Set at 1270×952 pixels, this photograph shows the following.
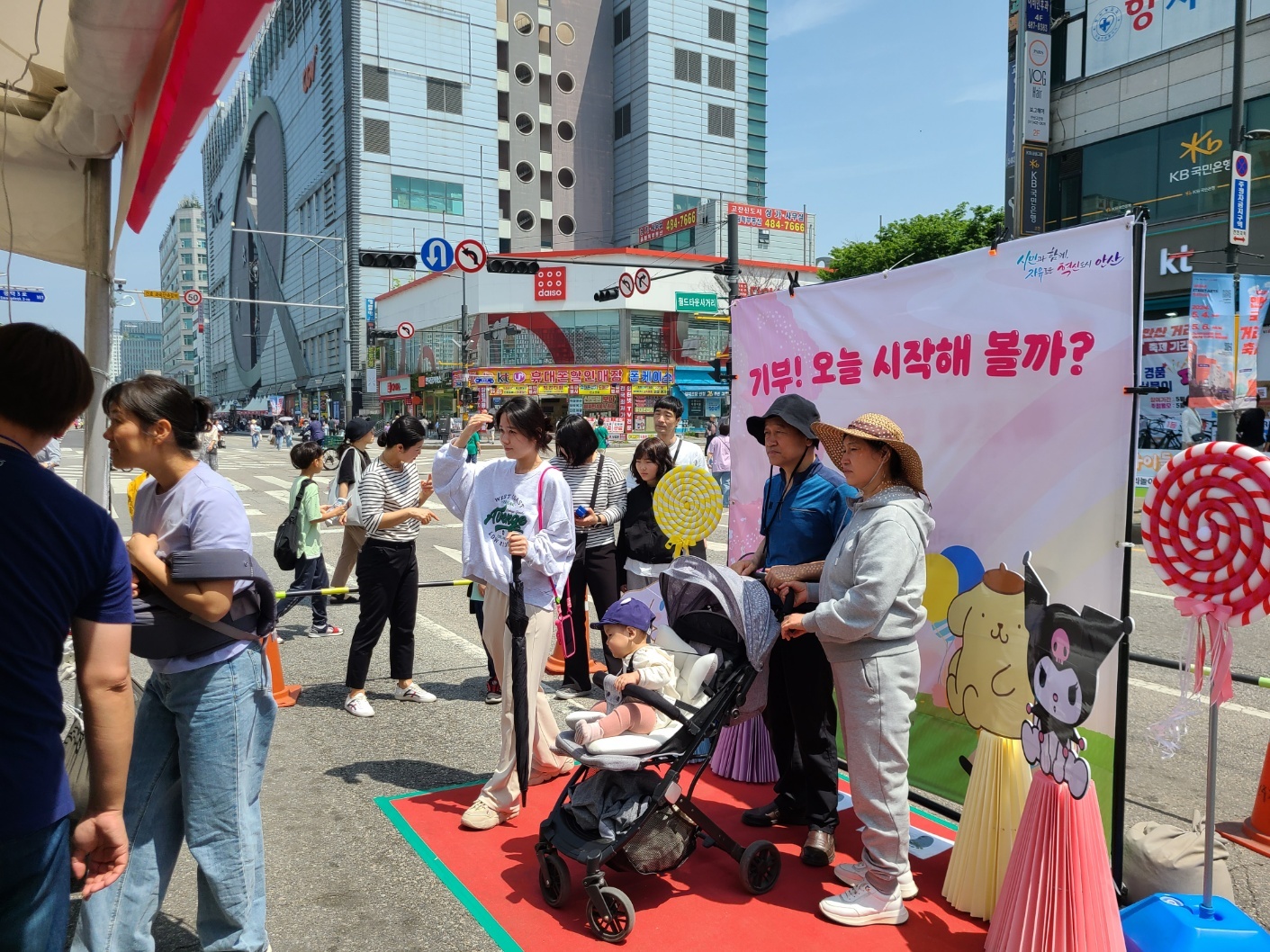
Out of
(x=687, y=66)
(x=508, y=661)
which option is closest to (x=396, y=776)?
(x=508, y=661)

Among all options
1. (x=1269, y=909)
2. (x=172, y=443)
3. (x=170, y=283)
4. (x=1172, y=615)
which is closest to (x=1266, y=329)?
(x=1172, y=615)

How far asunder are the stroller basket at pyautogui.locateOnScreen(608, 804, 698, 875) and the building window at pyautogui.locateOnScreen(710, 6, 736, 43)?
70.3m

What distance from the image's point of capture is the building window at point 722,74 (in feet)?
216

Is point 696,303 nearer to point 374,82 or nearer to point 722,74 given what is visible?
point 374,82

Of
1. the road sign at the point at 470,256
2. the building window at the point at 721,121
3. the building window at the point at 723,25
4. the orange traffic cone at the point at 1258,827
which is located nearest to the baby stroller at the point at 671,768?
the orange traffic cone at the point at 1258,827

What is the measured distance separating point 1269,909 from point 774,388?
322cm

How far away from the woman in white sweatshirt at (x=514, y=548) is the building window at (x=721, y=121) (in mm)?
67353

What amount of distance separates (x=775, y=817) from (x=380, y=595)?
2.84 metres

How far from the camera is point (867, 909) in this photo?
10.9 ft

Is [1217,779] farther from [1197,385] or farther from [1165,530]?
[1197,385]

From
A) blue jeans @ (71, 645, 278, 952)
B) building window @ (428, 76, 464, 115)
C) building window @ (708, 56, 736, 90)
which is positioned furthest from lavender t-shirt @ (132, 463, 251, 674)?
building window @ (708, 56, 736, 90)

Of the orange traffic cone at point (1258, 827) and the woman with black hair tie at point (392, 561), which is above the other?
the woman with black hair tie at point (392, 561)

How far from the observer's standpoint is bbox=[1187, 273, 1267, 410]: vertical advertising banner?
1338 centimetres

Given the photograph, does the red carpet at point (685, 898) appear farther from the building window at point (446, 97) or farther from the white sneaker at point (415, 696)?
the building window at point (446, 97)
